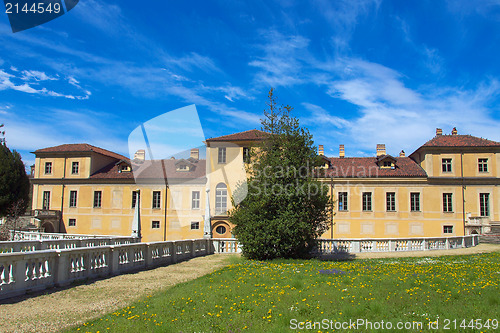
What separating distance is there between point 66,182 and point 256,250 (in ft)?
116

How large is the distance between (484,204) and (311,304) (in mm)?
38069

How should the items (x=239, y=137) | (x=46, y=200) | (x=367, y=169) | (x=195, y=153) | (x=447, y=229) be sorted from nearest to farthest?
(x=447, y=229) < (x=239, y=137) < (x=367, y=169) < (x=46, y=200) < (x=195, y=153)

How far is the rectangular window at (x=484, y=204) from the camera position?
3797 centimetres

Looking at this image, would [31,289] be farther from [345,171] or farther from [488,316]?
[345,171]

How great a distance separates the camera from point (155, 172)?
4453cm

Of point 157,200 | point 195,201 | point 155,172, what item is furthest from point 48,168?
point 195,201

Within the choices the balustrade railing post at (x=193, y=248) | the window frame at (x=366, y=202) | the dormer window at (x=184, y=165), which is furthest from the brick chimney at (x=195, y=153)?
the balustrade railing post at (x=193, y=248)

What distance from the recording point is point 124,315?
672 centimetres

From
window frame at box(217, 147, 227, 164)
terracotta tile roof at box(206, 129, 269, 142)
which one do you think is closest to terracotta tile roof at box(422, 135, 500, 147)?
terracotta tile roof at box(206, 129, 269, 142)

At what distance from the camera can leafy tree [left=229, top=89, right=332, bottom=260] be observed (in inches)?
643

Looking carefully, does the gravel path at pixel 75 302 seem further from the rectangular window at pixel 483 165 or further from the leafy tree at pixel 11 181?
the rectangular window at pixel 483 165

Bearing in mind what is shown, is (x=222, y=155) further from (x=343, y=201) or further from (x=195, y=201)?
(x=343, y=201)

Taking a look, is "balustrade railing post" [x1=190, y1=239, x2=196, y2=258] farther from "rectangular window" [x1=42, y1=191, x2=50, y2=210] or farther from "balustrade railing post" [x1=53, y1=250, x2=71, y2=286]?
"rectangular window" [x1=42, y1=191, x2=50, y2=210]

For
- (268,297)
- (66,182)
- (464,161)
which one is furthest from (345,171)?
(268,297)
